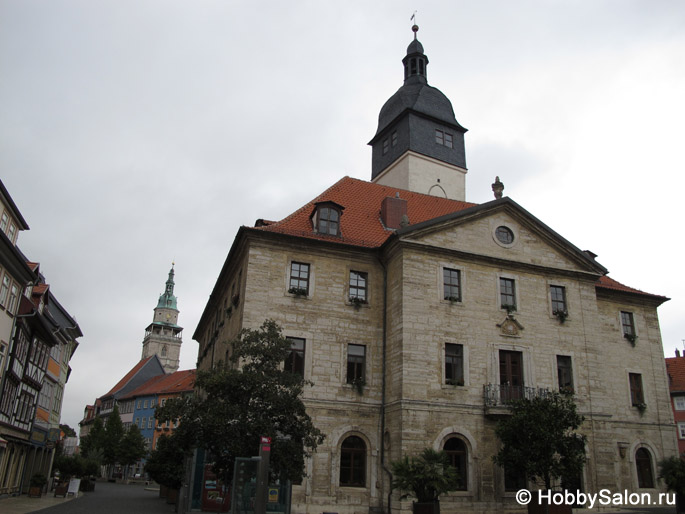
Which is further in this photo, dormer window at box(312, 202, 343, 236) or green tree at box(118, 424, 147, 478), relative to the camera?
green tree at box(118, 424, 147, 478)

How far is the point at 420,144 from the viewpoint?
35.3 meters

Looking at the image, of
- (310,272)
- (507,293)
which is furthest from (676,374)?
(310,272)

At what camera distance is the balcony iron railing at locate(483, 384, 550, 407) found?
2297 cm

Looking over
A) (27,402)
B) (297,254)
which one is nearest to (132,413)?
(27,402)

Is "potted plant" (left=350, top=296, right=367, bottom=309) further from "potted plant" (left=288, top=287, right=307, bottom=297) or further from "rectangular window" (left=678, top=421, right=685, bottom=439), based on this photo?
"rectangular window" (left=678, top=421, right=685, bottom=439)

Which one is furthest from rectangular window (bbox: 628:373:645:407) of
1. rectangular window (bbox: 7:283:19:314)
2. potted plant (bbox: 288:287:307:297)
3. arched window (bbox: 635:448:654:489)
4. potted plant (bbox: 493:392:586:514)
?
rectangular window (bbox: 7:283:19:314)

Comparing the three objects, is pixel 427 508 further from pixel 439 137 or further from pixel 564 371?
pixel 439 137

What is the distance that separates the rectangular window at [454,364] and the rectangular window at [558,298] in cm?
538

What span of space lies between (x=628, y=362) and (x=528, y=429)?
1127 centimetres

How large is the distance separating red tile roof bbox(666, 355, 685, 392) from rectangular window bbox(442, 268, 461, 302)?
32001 millimetres

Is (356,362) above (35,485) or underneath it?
above

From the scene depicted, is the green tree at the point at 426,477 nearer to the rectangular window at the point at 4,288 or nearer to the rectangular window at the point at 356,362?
the rectangular window at the point at 356,362

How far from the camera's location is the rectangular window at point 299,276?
24203mm

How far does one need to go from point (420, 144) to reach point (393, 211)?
9279 mm
